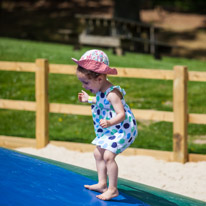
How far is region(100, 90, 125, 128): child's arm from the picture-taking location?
3.32 m

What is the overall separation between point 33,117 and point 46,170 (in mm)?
5176

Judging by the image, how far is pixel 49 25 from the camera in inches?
1047

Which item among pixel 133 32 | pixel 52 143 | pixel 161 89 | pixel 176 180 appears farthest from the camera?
pixel 133 32

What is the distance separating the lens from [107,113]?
3541 millimetres

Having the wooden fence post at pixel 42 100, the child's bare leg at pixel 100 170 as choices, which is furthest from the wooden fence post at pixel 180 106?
the child's bare leg at pixel 100 170

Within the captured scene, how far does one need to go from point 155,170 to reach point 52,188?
2786 mm

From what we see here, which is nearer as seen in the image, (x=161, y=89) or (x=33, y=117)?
(x=33, y=117)

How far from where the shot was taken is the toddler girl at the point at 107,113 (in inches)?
136

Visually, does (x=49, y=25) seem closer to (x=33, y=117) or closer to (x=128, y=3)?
(x=128, y=3)

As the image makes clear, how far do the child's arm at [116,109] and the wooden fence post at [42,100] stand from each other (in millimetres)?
3380

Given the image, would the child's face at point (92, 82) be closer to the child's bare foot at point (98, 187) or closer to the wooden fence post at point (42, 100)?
the child's bare foot at point (98, 187)

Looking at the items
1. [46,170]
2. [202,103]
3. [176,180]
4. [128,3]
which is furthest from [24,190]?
[128,3]

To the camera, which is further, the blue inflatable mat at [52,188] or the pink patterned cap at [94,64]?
the pink patterned cap at [94,64]

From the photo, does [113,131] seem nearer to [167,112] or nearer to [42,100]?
[167,112]
